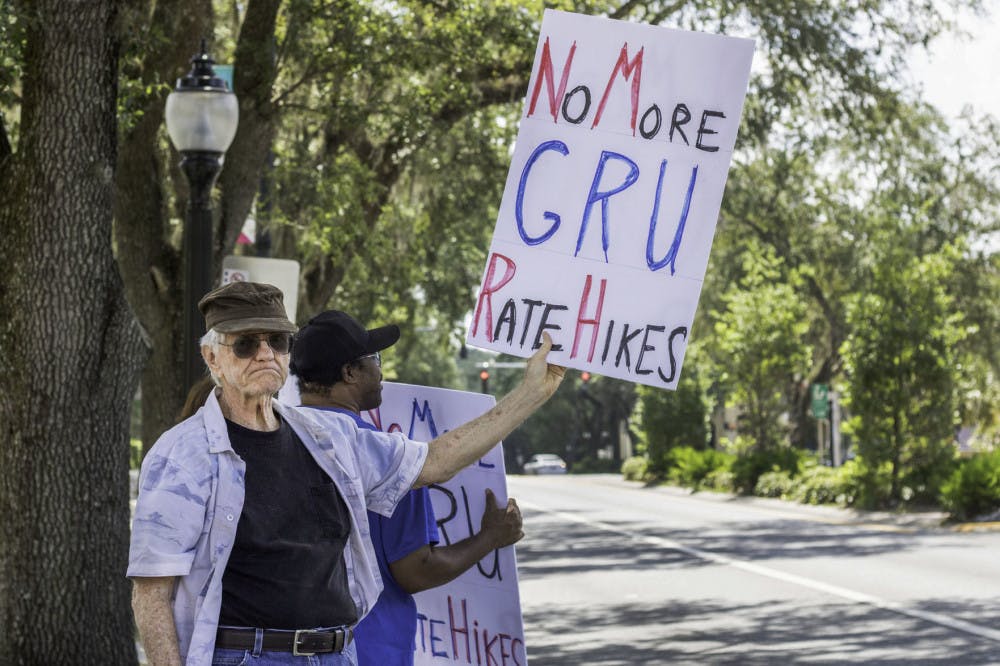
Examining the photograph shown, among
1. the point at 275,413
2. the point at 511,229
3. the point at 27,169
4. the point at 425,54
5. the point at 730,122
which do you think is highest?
the point at 425,54

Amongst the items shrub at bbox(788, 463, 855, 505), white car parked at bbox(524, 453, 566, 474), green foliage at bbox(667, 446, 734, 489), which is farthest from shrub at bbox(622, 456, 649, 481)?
white car parked at bbox(524, 453, 566, 474)

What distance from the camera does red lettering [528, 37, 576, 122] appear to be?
4461 millimetres

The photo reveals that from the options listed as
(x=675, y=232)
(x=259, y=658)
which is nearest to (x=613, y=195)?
(x=675, y=232)

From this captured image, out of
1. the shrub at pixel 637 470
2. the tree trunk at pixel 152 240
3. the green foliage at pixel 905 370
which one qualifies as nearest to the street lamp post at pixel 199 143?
the tree trunk at pixel 152 240

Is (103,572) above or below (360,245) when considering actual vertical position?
below

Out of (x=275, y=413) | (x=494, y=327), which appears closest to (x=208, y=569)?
(x=275, y=413)

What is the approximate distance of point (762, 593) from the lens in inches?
598

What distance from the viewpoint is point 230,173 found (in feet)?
46.5

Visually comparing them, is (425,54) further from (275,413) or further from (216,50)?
(275,413)

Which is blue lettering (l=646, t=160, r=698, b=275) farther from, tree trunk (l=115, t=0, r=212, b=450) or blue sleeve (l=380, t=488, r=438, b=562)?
tree trunk (l=115, t=0, r=212, b=450)

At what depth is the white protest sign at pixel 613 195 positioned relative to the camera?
433cm

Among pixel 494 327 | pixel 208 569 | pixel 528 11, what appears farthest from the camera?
pixel 528 11

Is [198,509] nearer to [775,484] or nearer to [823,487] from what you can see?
[823,487]

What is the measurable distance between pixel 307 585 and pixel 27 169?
602 cm
